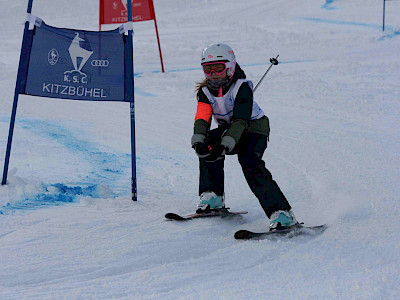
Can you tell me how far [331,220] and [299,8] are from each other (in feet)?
69.0

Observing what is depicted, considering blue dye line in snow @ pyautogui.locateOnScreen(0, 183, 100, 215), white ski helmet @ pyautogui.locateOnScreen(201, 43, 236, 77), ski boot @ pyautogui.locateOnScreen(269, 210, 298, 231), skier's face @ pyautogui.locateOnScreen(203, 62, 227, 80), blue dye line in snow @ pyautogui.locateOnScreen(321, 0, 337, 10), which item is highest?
blue dye line in snow @ pyautogui.locateOnScreen(321, 0, 337, 10)

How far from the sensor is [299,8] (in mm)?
23625

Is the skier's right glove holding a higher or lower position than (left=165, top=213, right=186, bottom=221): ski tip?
higher

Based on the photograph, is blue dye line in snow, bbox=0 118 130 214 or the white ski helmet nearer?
the white ski helmet

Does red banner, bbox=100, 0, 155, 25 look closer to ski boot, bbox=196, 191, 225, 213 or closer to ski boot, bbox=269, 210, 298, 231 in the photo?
ski boot, bbox=196, 191, 225, 213

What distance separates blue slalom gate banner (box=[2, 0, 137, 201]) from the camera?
420 centimetres

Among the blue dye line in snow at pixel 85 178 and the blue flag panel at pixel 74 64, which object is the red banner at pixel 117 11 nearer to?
the blue dye line in snow at pixel 85 178

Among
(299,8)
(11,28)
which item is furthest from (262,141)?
(299,8)

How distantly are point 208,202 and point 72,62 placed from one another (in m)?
1.50

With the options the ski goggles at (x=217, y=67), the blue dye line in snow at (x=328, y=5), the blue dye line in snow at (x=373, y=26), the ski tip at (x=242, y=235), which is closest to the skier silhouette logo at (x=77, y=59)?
the ski goggles at (x=217, y=67)

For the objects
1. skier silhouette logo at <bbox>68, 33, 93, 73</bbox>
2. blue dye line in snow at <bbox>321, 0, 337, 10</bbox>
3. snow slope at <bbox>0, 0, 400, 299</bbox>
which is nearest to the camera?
snow slope at <bbox>0, 0, 400, 299</bbox>

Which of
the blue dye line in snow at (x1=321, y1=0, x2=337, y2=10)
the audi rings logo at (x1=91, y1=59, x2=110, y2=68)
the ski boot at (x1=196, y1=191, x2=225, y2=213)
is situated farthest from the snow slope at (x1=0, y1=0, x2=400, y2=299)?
the blue dye line in snow at (x1=321, y1=0, x2=337, y2=10)

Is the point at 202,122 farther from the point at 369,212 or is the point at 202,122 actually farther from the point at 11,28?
the point at 11,28

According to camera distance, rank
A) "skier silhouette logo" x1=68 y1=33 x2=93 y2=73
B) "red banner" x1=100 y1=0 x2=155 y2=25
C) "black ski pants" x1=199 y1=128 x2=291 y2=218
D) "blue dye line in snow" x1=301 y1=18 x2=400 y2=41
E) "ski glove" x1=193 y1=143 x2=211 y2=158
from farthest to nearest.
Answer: "blue dye line in snow" x1=301 y1=18 x2=400 y2=41 < "red banner" x1=100 y1=0 x2=155 y2=25 < "skier silhouette logo" x1=68 y1=33 x2=93 y2=73 < "black ski pants" x1=199 y1=128 x2=291 y2=218 < "ski glove" x1=193 y1=143 x2=211 y2=158
